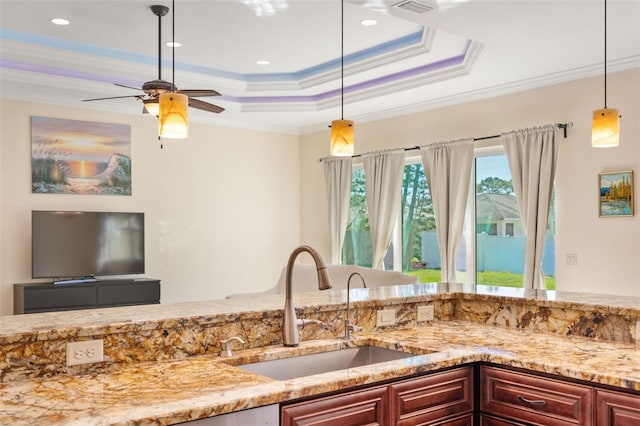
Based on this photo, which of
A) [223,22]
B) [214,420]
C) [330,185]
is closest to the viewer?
[214,420]

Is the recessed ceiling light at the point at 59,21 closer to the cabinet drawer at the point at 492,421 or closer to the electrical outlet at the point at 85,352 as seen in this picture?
the electrical outlet at the point at 85,352

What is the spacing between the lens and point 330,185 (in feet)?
24.4

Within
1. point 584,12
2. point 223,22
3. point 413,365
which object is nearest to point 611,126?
point 584,12

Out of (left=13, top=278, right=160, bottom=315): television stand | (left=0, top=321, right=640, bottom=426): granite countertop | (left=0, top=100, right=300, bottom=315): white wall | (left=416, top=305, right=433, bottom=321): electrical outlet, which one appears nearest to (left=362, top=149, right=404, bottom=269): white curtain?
(left=0, top=100, right=300, bottom=315): white wall

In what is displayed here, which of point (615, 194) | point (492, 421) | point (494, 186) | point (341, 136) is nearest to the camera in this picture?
point (492, 421)

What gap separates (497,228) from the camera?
5.83 metres

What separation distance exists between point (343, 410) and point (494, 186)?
173 inches

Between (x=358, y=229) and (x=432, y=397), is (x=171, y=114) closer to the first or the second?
(x=432, y=397)

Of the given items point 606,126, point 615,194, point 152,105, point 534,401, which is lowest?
point 534,401

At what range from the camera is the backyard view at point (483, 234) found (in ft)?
18.6

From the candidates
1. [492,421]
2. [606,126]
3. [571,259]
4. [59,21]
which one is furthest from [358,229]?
[492,421]

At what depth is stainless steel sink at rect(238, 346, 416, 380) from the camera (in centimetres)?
225

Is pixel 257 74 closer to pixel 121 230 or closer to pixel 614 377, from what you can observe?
pixel 121 230

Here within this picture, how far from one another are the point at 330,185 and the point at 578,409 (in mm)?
5544
